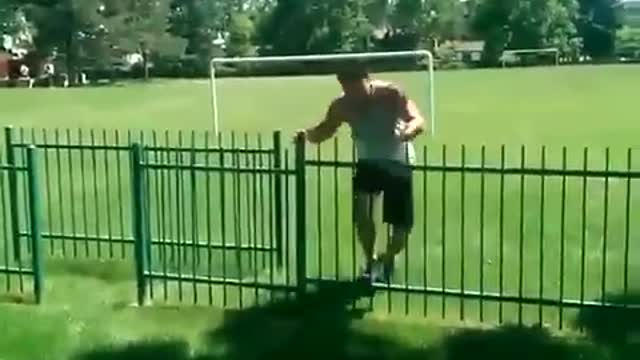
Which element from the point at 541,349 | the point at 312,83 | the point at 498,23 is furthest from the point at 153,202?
the point at 498,23

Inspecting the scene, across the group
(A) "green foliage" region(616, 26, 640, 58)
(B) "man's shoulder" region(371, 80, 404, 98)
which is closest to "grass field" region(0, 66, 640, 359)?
(B) "man's shoulder" region(371, 80, 404, 98)

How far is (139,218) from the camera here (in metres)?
8.73

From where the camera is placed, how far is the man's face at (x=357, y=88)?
8.62 metres

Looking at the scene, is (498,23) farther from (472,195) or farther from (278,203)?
(278,203)

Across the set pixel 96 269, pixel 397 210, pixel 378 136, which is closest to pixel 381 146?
pixel 378 136

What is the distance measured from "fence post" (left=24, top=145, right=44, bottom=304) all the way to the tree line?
6181 centimetres

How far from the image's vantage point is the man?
8.62 metres

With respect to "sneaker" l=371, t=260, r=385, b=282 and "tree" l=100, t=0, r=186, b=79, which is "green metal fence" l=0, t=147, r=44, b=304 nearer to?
"sneaker" l=371, t=260, r=385, b=282

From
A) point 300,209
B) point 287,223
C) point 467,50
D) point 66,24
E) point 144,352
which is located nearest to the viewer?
point 144,352

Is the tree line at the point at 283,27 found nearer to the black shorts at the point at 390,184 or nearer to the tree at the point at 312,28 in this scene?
the tree at the point at 312,28

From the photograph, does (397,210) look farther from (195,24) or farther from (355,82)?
(195,24)

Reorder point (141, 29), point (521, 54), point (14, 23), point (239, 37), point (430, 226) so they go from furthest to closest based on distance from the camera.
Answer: point (239, 37) → point (521, 54) → point (141, 29) → point (14, 23) → point (430, 226)

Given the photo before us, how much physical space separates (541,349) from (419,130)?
2.09 m

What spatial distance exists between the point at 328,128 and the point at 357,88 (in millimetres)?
505
